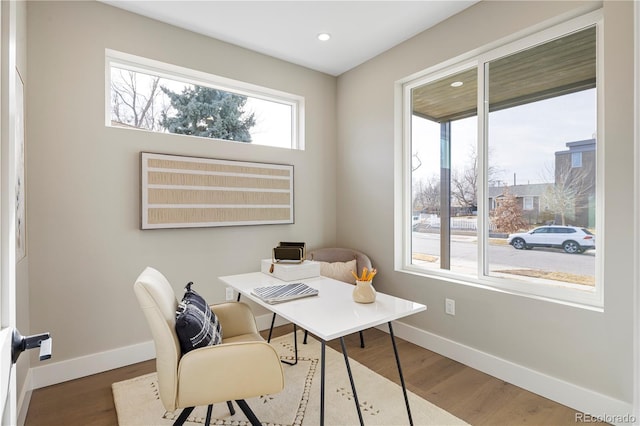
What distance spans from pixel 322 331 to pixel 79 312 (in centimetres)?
203

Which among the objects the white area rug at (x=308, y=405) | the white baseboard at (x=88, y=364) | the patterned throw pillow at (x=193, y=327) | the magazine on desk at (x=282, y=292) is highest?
the magazine on desk at (x=282, y=292)

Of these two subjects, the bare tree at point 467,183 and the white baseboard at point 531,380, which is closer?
the white baseboard at point 531,380

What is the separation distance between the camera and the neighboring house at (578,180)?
2004 mm

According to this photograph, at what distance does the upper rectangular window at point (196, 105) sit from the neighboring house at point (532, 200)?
211 centimetres

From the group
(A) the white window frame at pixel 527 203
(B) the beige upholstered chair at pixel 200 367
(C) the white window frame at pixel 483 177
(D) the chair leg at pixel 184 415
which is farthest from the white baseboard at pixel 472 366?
(B) the beige upholstered chair at pixel 200 367

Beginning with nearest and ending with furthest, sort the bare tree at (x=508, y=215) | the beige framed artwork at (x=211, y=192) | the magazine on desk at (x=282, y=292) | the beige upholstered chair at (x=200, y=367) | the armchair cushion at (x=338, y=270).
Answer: the beige upholstered chair at (x=200, y=367) → the magazine on desk at (x=282, y=292) → the bare tree at (x=508, y=215) → the beige framed artwork at (x=211, y=192) → the armchair cushion at (x=338, y=270)

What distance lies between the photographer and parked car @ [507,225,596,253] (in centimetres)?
204

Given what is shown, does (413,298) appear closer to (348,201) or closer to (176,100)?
(348,201)

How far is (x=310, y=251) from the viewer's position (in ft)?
11.6

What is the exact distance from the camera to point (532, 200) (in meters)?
2.27

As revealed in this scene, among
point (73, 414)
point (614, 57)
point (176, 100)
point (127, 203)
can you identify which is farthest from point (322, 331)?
point (176, 100)

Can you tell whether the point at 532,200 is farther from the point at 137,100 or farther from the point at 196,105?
the point at 137,100

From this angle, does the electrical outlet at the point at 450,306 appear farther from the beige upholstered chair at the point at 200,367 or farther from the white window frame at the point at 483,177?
the beige upholstered chair at the point at 200,367

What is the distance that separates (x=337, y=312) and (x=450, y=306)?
1.46m
